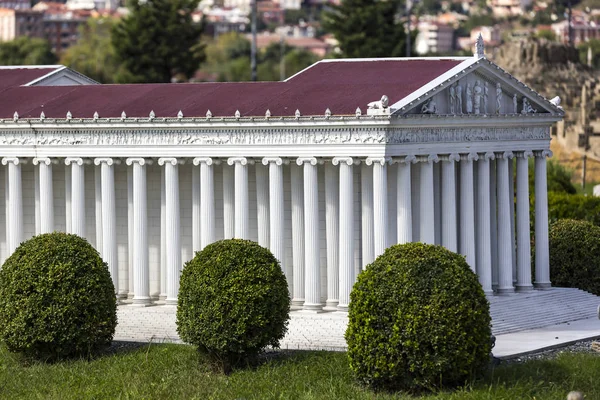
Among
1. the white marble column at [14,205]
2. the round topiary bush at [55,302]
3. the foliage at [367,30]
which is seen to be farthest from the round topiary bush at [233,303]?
the foliage at [367,30]

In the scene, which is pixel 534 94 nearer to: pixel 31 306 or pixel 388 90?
pixel 388 90

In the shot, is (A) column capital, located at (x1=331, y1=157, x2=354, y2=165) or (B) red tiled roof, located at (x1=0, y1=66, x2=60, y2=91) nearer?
(A) column capital, located at (x1=331, y1=157, x2=354, y2=165)

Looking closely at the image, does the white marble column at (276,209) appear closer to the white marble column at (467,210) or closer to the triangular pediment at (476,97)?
the triangular pediment at (476,97)

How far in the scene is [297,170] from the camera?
52000 millimetres

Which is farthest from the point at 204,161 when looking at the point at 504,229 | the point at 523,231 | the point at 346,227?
the point at 523,231

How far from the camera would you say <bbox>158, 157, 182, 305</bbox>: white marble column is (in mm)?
53312

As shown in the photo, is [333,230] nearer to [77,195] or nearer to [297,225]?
[297,225]

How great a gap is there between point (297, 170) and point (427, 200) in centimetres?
408

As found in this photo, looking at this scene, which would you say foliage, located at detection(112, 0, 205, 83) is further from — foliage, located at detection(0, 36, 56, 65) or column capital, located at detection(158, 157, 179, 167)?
column capital, located at detection(158, 157, 179, 167)

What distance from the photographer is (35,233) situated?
56344 mm

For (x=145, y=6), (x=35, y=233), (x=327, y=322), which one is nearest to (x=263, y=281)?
(x=327, y=322)

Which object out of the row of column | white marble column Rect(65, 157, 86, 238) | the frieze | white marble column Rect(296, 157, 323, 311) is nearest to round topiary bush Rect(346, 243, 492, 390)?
the row of column

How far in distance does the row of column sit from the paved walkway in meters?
0.84

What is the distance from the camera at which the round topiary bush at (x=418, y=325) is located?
42188mm
